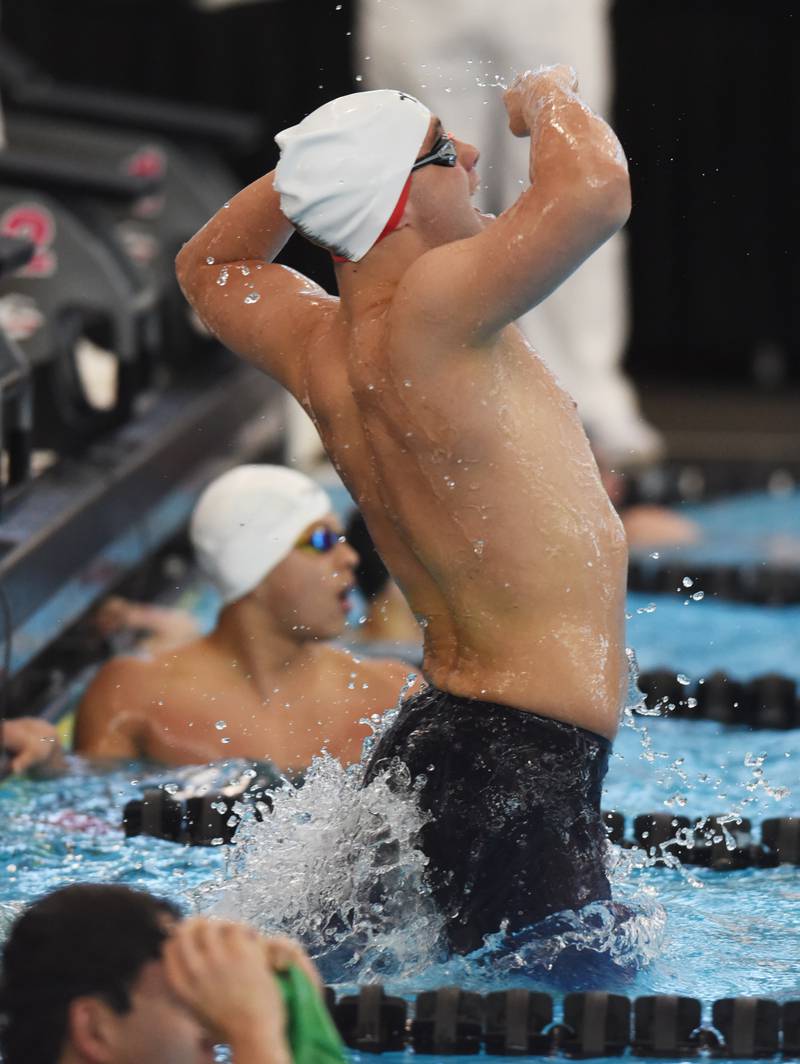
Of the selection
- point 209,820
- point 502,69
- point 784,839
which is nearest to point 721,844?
point 784,839

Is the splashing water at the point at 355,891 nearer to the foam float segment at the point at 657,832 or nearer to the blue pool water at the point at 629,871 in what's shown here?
the blue pool water at the point at 629,871

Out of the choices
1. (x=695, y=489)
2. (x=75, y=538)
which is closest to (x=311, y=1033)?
(x=75, y=538)

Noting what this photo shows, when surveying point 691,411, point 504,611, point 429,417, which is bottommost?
point 504,611

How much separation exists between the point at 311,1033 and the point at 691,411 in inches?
271

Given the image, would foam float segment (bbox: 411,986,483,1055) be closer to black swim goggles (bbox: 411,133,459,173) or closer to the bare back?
the bare back

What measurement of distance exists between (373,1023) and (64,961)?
71cm

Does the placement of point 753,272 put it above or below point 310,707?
above

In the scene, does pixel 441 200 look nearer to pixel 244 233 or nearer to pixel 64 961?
pixel 244 233

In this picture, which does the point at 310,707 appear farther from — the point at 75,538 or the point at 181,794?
the point at 75,538

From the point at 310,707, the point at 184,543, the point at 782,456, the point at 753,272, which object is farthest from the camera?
the point at 753,272

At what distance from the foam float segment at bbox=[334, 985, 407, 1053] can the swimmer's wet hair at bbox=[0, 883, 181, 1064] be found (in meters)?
0.64

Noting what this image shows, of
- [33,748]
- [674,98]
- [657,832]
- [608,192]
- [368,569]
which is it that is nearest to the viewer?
[608,192]

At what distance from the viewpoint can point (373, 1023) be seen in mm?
2295

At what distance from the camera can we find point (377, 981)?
7.95ft
